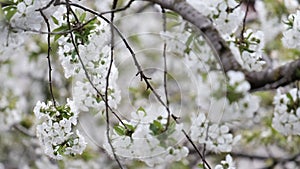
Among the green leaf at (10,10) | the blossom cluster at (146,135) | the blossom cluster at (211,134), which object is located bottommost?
the blossom cluster at (211,134)

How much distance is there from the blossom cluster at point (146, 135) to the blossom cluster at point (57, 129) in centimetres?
11

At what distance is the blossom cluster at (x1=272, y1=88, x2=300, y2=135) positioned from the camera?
6.35 ft

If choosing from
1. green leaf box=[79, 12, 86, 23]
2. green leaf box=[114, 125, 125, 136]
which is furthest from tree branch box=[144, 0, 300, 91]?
green leaf box=[114, 125, 125, 136]

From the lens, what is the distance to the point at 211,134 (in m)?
1.88

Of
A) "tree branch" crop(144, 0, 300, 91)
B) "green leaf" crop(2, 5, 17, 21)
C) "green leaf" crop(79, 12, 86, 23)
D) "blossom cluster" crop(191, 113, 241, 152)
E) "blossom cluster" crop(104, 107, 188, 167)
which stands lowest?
"blossom cluster" crop(191, 113, 241, 152)

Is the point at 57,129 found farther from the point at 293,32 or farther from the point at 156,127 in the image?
the point at 293,32

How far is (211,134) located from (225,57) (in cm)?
24

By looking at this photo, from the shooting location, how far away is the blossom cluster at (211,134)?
1813mm

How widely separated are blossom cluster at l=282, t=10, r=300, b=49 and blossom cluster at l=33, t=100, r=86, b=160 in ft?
2.20

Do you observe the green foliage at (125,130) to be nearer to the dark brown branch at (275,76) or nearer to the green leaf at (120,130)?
the green leaf at (120,130)

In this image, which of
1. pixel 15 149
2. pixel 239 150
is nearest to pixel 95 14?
pixel 239 150

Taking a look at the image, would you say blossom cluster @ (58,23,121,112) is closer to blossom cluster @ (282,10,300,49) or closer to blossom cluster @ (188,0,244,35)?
blossom cluster @ (188,0,244,35)

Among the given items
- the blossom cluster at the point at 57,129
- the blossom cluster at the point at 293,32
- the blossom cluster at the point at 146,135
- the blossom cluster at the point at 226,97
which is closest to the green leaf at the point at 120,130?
the blossom cluster at the point at 146,135

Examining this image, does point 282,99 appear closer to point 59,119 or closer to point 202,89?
point 202,89
